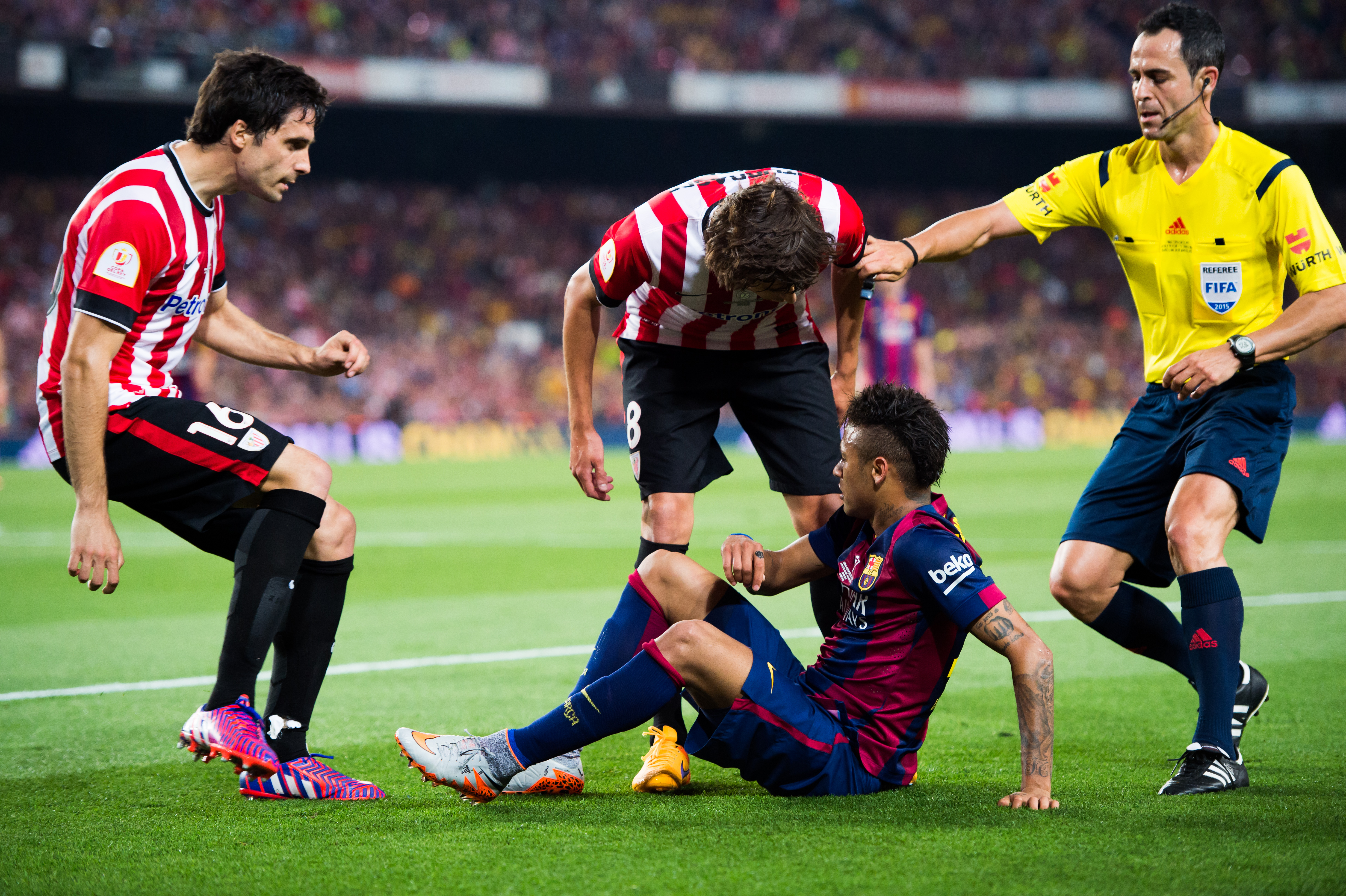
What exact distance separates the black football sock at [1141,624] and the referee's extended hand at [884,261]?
1.24 meters

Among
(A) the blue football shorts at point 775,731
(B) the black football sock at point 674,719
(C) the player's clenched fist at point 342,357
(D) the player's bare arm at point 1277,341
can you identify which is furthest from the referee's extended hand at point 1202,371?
(C) the player's clenched fist at point 342,357

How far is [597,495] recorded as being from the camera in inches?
163

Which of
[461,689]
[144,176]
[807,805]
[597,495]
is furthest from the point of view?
[461,689]

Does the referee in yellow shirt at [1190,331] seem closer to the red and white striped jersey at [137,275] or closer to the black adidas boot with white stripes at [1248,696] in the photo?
the black adidas boot with white stripes at [1248,696]

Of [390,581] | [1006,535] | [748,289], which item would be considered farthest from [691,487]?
[1006,535]

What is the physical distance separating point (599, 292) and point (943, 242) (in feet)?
3.69

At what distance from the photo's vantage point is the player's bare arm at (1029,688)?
300 cm

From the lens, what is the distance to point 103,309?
3285 mm

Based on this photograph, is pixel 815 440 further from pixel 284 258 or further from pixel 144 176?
pixel 284 258

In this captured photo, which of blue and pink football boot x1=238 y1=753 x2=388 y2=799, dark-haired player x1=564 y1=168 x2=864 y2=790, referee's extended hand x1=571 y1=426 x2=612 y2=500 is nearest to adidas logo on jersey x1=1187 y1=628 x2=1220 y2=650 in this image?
dark-haired player x1=564 y1=168 x2=864 y2=790

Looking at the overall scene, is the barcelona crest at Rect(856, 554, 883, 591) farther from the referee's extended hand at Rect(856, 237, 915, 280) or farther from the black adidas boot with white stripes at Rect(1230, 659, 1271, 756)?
the black adidas boot with white stripes at Rect(1230, 659, 1271, 756)

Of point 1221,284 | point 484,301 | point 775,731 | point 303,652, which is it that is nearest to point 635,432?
point 303,652

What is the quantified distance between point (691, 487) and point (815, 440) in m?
0.45

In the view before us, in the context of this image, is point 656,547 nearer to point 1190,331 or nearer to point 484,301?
point 1190,331
